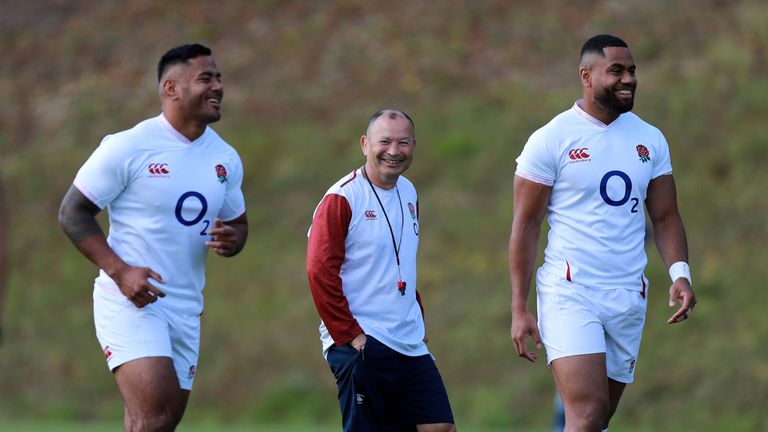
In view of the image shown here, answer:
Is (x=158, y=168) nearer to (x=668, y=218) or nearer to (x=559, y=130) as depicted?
(x=559, y=130)

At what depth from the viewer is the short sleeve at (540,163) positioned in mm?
7375

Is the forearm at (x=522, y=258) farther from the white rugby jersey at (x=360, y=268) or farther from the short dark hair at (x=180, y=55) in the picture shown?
the short dark hair at (x=180, y=55)

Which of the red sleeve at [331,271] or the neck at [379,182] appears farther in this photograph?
the neck at [379,182]

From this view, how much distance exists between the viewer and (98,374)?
2075cm

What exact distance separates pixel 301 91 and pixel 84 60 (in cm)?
467

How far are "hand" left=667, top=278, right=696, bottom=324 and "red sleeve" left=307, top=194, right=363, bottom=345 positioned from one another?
167 centimetres

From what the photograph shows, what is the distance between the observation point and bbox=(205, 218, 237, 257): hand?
25.2 feet

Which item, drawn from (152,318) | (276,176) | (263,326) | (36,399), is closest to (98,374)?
(36,399)

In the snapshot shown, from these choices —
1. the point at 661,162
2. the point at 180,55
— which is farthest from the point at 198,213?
the point at 661,162

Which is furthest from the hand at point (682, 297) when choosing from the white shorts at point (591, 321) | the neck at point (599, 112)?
the neck at point (599, 112)

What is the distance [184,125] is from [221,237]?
72 cm

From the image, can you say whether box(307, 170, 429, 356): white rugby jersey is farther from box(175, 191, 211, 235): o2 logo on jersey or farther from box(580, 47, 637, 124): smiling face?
box(580, 47, 637, 124): smiling face

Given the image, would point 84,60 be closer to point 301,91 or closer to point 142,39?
point 142,39

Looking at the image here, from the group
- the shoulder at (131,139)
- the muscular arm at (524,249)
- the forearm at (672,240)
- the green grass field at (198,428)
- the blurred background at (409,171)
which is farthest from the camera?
the blurred background at (409,171)
